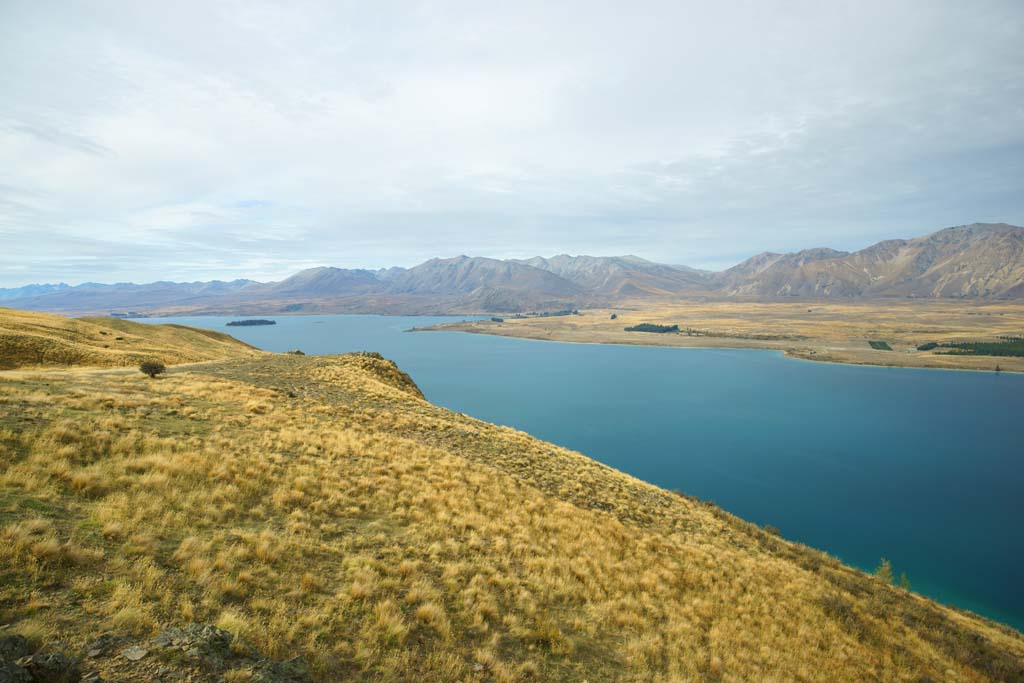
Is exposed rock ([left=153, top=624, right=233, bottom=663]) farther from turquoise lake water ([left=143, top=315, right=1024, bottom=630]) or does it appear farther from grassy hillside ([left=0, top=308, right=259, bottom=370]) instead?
turquoise lake water ([left=143, top=315, right=1024, bottom=630])

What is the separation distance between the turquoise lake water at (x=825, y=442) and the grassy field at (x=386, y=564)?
1731 centimetres

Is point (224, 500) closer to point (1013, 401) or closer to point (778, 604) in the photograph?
point (778, 604)

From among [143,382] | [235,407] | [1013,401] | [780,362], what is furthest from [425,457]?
[780,362]

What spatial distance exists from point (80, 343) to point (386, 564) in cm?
3777

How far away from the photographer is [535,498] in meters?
15.1

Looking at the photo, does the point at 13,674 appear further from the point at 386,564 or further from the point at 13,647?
the point at 386,564

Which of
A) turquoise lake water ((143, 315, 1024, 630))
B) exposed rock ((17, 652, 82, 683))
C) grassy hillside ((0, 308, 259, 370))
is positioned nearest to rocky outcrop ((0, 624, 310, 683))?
exposed rock ((17, 652, 82, 683))

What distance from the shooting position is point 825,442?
5722 centimetres

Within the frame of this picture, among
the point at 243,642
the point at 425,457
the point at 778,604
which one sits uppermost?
the point at 243,642

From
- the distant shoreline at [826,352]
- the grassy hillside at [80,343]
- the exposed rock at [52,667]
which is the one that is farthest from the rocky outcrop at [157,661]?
the distant shoreline at [826,352]

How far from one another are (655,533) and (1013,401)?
105 meters

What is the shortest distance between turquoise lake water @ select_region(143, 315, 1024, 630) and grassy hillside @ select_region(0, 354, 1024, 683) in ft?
58.8

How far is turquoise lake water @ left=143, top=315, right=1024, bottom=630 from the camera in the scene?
32.9 m

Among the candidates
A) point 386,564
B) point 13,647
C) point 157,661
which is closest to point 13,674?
point 13,647
